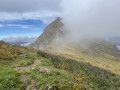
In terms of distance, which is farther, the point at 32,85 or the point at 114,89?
the point at 114,89

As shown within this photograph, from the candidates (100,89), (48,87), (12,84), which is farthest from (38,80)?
(100,89)

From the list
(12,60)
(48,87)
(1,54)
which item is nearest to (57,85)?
(48,87)

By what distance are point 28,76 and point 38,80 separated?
93 cm

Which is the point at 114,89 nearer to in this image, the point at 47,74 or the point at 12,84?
the point at 47,74

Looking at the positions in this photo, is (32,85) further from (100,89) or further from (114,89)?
(114,89)

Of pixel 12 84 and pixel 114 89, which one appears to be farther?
pixel 114 89

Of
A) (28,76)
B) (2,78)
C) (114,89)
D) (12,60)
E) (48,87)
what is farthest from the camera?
(12,60)

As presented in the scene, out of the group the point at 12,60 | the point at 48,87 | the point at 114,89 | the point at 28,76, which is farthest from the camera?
the point at 12,60

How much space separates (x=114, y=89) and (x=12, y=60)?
892cm

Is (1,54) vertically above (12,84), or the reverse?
(1,54)

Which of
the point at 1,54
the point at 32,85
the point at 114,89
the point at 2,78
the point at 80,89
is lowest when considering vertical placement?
the point at 114,89

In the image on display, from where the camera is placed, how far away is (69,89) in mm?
5309

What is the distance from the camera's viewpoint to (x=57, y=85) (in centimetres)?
539

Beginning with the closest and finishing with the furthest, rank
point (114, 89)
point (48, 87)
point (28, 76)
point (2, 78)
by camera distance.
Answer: point (48, 87) < point (2, 78) < point (28, 76) < point (114, 89)
